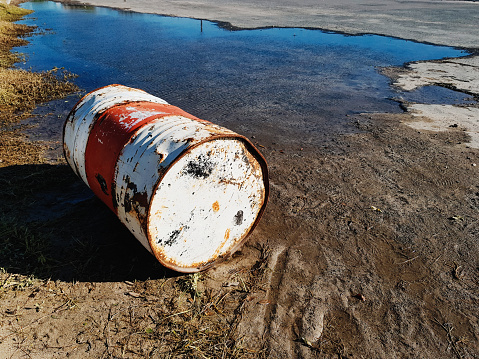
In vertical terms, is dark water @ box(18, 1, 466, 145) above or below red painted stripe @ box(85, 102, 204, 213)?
below

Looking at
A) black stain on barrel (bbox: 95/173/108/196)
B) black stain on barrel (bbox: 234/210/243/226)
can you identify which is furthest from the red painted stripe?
black stain on barrel (bbox: 234/210/243/226)

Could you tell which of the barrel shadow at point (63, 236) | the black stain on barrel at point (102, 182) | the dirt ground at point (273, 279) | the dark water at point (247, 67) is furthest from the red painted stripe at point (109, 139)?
the dark water at point (247, 67)

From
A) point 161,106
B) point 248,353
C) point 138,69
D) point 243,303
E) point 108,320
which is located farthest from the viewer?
point 138,69

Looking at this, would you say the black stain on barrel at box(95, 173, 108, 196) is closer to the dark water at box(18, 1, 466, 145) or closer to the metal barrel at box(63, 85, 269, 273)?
the metal barrel at box(63, 85, 269, 273)

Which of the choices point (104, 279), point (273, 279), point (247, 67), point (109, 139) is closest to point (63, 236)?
point (104, 279)

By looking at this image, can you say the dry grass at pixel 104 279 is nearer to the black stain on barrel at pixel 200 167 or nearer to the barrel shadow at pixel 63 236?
the barrel shadow at pixel 63 236

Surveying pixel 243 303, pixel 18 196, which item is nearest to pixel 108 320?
pixel 243 303

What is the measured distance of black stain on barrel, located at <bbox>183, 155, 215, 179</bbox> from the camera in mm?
3326

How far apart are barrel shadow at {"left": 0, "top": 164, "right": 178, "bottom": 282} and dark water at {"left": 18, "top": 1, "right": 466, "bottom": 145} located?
3815 mm

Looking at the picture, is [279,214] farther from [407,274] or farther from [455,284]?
[455,284]

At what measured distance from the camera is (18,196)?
496 centimetres

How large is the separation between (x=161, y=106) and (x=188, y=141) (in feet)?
4.09

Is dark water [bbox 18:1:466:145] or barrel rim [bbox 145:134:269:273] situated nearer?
barrel rim [bbox 145:134:269:273]

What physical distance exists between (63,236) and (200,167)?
217cm
